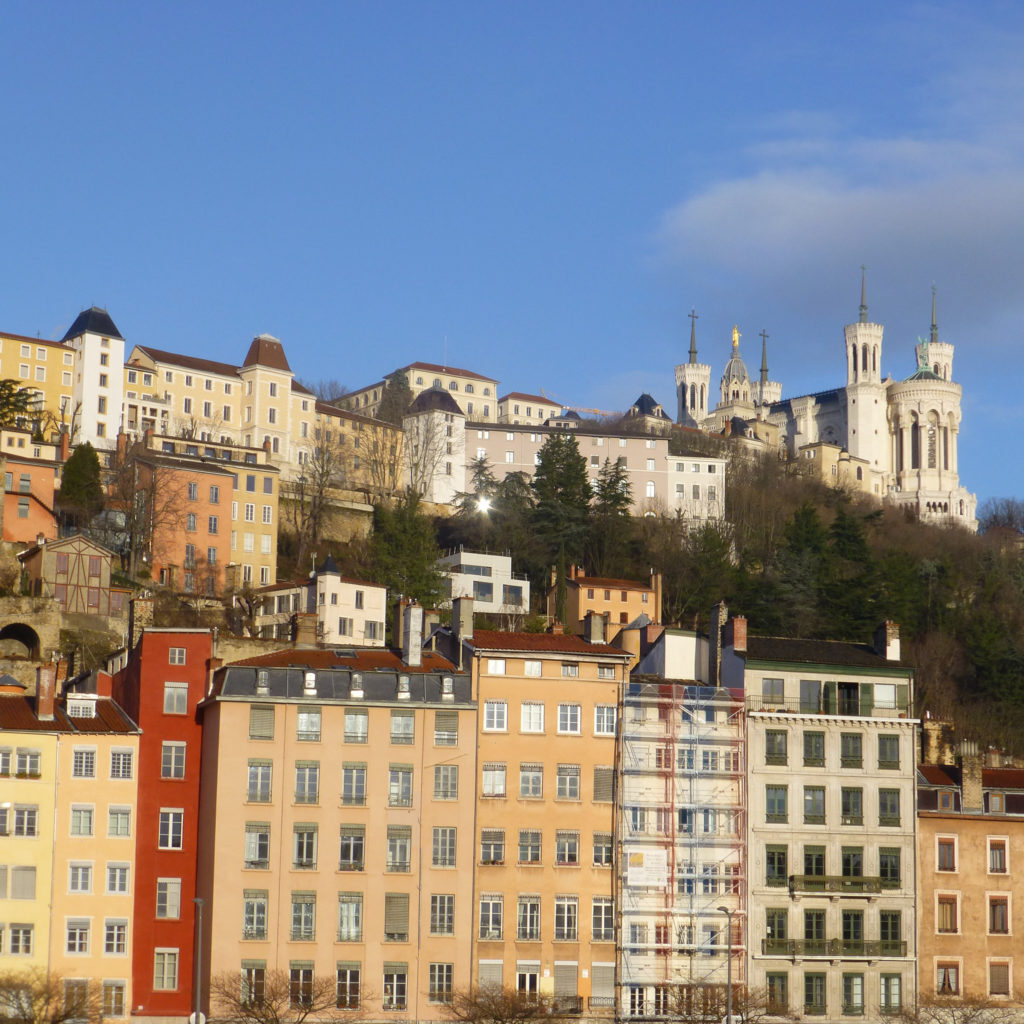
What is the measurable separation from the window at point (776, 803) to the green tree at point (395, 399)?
278 ft

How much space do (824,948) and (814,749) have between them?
6.61 m

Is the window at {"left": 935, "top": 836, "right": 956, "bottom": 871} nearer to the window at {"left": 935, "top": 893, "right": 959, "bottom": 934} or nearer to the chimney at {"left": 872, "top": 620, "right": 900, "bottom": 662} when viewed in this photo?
the window at {"left": 935, "top": 893, "right": 959, "bottom": 934}

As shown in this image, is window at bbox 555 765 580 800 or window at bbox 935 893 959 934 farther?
window at bbox 935 893 959 934

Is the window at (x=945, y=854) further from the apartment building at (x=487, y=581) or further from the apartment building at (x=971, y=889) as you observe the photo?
the apartment building at (x=487, y=581)

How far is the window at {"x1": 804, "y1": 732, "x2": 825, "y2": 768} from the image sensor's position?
2473 inches

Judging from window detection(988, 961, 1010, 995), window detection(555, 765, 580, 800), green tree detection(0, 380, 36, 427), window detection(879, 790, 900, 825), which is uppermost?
green tree detection(0, 380, 36, 427)

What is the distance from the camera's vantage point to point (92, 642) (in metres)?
82.2

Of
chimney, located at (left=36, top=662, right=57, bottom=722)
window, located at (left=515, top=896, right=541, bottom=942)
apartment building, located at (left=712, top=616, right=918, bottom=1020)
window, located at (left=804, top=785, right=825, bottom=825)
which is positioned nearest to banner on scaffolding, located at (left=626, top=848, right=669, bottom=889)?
apartment building, located at (left=712, top=616, right=918, bottom=1020)

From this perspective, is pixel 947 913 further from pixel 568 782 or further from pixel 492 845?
pixel 492 845

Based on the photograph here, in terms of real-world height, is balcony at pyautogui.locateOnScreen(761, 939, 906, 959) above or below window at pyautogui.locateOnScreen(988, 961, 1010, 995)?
above

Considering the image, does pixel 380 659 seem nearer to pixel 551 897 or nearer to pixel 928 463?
pixel 551 897

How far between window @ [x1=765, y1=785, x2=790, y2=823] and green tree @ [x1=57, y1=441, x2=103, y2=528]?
160 ft

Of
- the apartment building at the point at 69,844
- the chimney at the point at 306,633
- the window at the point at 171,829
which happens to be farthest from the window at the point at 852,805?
the apartment building at the point at 69,844

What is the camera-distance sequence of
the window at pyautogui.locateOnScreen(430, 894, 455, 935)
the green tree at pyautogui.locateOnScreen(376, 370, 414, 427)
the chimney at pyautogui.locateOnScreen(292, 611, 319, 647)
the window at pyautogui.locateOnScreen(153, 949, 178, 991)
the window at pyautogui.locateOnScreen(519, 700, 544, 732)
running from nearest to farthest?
1. the window at pyautogui.locateOnScreen(153, 949, 178, 991)
2. the window at pyautogui.locateOnScreen(430, 894, 455, 935)
3. the window at pyautogui.locateOnScreen(519, 700, 544, 732)
4. the chimney at pyautogui.locateOnScreen(292, 611, 319, 647)
5. the green tree at pyautogui.locateOnScreen(376, 370, 414, 427)
